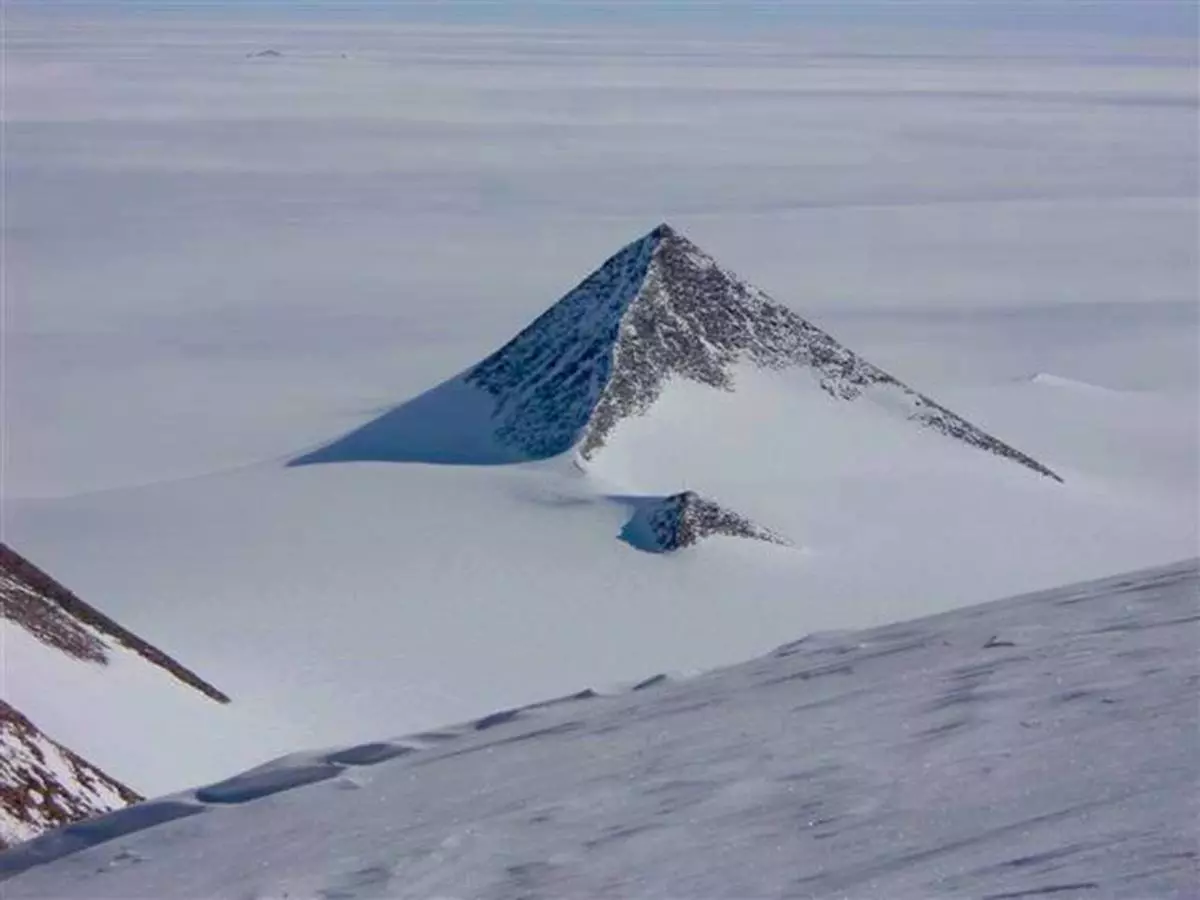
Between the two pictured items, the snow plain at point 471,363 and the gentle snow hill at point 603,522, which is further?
the snow plain at point 471,363

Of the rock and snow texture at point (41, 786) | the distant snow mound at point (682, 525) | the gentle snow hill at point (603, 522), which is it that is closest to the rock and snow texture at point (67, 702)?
the rock and snow texture at point (41, 786)

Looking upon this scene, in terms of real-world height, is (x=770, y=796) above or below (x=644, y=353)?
below

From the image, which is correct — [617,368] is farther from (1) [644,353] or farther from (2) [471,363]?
(2) [471,363]

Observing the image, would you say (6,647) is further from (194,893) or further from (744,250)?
(744,250)

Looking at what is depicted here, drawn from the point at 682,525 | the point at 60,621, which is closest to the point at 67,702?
the point at 60,621

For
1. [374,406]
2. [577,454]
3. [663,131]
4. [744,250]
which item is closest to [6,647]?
[577,454]

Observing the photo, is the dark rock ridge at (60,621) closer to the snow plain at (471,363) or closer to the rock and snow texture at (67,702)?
the rock and snow texture at (67,702)

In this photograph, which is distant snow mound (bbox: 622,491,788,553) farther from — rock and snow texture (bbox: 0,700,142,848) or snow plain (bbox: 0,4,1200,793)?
rock and snow texture (bbox: 0,700,142,848)
